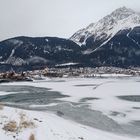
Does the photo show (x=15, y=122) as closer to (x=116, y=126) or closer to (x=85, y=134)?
(x=85, y=134)

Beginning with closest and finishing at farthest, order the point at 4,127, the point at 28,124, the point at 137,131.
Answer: the point at 4,127 → the point at 28,124 → the point at 137,131

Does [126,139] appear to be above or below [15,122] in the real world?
below

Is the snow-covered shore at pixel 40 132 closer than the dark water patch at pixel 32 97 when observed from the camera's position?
Yes

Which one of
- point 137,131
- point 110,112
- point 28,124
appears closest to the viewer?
point 28,124

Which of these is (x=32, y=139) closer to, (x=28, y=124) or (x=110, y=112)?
(x=28, y=124)

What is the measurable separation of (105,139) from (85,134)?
1933 mm

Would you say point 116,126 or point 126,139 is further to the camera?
point 116,126

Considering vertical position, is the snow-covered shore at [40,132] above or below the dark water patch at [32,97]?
above

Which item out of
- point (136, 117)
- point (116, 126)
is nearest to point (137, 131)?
point (116, 126)

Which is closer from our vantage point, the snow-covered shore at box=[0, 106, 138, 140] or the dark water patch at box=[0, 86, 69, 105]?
the snow-covered shore at box=[0, 106, 138, 140]

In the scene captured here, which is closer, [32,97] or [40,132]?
[40,132]

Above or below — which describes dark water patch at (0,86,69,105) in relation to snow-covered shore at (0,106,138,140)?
below

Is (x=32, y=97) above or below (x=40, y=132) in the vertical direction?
below

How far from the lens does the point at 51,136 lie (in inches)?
1153
